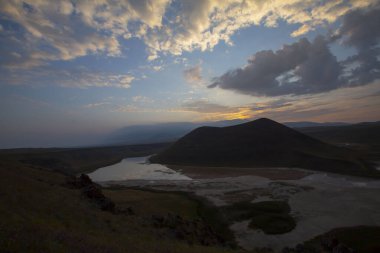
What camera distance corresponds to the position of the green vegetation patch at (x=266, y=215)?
1700 inches

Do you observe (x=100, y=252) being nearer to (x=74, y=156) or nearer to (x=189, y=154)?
(x=189, y=154)

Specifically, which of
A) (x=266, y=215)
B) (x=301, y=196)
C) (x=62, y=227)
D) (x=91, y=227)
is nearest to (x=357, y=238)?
(x=266, y=215)

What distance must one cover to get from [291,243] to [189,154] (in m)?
127

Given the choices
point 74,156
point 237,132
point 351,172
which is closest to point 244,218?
point 351,172

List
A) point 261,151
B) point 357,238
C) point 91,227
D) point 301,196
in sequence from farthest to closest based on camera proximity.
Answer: point 261,151, point 301,196, point 357,238, point 91,227

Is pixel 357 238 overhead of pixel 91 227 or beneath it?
beneath

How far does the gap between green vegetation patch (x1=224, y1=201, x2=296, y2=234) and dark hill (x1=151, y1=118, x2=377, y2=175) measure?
185 ft

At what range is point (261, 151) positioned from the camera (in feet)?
462

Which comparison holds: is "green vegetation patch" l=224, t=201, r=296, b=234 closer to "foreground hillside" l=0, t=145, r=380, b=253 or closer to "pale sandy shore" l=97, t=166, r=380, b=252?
"foreground hillside" l=0, t=145, r=380, b=253

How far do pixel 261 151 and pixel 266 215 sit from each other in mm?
95478

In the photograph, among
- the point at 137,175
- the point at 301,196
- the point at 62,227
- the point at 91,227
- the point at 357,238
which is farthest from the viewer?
the point at 137,175

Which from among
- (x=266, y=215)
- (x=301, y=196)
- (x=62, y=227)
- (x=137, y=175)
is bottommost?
(x=301, y=196)

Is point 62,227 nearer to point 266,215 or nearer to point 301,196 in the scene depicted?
point 266,215

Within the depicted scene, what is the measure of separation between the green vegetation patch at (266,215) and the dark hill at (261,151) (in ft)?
185
